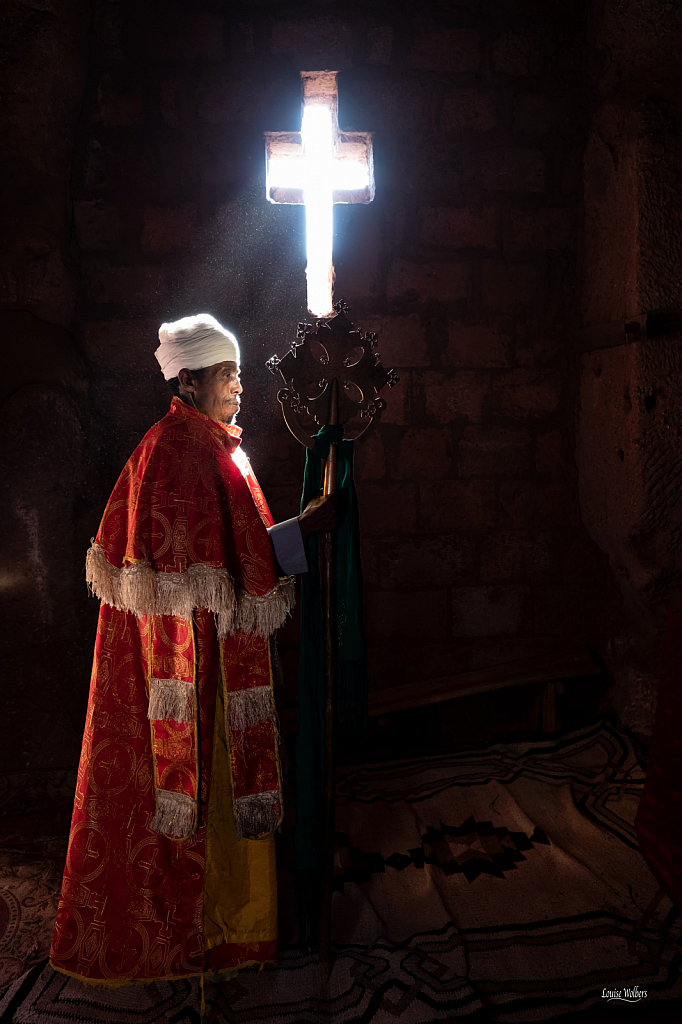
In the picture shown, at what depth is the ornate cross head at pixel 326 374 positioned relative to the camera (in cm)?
197

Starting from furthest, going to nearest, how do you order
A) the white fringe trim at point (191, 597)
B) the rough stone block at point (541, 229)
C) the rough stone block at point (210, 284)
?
the rough stone block at point (541, 229), the rough stone block at point (210, 284), the white fringe trim at point (191, 597)

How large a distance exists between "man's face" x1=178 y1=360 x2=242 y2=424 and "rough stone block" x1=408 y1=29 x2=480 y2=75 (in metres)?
2.01

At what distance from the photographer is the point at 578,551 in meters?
3.29

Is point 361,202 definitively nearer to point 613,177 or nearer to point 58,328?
point 613,177

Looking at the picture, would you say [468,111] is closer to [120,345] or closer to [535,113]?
[535,113]

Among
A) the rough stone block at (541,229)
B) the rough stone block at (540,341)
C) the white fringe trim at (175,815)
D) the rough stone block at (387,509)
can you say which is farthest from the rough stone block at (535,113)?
the white fringe trim at (175,815)

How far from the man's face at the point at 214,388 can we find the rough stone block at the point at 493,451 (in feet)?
4.82

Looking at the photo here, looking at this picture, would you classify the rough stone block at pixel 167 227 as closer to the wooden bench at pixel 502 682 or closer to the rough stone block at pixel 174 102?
Answer: the rough stone block at pixel 174 102

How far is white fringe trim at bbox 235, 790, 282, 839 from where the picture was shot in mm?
1835

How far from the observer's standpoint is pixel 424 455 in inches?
124

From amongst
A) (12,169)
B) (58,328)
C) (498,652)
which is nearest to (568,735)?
(498,652)

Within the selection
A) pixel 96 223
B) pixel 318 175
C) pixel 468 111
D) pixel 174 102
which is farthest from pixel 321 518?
pixel 468 111

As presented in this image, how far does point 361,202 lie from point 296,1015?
3.06 meters

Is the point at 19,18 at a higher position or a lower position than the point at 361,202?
higher
